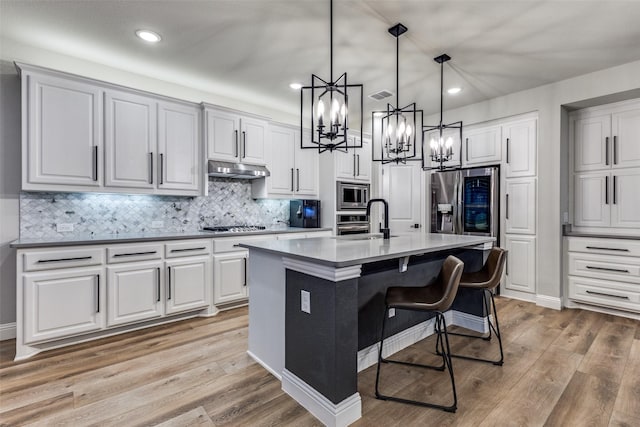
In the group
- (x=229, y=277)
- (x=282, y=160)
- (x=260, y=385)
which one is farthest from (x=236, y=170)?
(x=260, y=385)

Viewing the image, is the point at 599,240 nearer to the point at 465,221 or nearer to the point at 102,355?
the point at 465,221

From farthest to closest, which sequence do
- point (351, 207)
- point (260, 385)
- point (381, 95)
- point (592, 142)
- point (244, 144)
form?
point (351, 207) < point (381, 95) < point (244, 144) < point (592, 142) < point (260, 385)

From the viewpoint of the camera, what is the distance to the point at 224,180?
4.31 m

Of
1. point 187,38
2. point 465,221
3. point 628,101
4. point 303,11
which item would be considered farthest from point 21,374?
point 628,101

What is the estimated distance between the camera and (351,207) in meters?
4.92

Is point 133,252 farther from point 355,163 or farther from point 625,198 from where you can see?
point 625,198

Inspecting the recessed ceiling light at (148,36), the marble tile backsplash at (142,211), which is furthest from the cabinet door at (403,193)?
the recessed ceiling light at (148,36)

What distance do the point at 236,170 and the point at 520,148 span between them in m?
3.77

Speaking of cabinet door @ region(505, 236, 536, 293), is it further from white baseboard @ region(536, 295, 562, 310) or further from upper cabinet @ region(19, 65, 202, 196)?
upper cabinet @ region(19, 65, 202, 196)

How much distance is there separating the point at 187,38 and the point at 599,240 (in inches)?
195

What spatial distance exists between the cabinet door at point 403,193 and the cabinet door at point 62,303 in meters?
4.15

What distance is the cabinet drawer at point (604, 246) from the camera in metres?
3.46

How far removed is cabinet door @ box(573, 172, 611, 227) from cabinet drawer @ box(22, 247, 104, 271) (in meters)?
5.50

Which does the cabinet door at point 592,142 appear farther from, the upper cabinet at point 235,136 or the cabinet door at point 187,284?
the cabinet door at point 187,284
